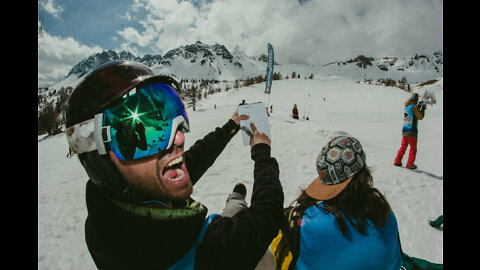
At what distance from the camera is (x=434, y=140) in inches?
381

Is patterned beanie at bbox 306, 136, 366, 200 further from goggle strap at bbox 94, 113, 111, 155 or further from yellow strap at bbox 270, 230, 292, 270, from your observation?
goggle strap at bbox 94, 113, 111, 155

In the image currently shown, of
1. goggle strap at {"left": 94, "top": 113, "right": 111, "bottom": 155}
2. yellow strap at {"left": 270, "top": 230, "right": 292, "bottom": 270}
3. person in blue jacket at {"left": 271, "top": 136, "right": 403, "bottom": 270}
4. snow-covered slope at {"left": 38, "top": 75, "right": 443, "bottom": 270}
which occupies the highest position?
goggle strap at {"left": 94, "top": 113, "right": 111, "bottom": 155}

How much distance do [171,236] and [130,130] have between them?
2.02 ft

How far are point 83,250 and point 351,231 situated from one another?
4.08m

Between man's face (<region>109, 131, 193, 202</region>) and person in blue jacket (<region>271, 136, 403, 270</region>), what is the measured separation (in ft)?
3.48

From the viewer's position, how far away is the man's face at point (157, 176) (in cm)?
108

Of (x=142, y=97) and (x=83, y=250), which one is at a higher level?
(x=142, y=97)

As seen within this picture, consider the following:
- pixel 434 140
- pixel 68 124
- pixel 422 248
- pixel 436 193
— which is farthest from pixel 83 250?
pixel 434 140

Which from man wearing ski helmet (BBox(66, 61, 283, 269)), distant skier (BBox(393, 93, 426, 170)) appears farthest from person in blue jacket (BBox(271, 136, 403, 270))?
distant skier (BBox(393, 93, 426, 170))

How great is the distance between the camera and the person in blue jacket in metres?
1.51

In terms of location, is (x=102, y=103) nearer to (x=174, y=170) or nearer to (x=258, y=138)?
(x=174, y=170)

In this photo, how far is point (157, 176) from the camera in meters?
1.09

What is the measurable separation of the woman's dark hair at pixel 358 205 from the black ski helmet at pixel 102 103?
1.40 meters
